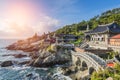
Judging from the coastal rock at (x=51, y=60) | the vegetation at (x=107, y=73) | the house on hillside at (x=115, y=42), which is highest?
the house on hillside at (x=115, y=42)

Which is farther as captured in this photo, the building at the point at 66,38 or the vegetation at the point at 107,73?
the building at the point at 66,38

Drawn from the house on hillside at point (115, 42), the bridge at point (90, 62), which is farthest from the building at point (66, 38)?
the bridge at point (90, 62)

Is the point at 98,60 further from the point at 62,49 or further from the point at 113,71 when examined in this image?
the point at 62,49

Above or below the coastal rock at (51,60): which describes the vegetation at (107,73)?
above

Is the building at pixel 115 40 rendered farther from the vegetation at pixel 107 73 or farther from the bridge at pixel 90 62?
the vegetation at pixel 107 73

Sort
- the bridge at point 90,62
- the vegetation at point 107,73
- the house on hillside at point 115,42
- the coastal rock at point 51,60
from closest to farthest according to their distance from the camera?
1. the vegetation at point 107,73
2. the bridge at point 90,62
3. the house on hillside at point 115,42
4. the coastal rock at point 51,60

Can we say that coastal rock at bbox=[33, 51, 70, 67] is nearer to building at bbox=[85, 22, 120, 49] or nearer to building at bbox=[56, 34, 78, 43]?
building at bbox=[85, 22, 120, 49]

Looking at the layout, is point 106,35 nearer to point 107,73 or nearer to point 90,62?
point 90,62

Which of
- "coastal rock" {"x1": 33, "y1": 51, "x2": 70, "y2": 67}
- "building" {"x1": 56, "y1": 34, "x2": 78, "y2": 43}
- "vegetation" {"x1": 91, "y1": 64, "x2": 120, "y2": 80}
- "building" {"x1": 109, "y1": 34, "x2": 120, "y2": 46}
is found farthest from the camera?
"building" {"x1": 56, "y1": 34, "x2": 78, "y2": 43}

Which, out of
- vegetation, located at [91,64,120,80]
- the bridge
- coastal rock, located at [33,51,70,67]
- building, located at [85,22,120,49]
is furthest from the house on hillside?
vegetation, located at [91,64,120,80]

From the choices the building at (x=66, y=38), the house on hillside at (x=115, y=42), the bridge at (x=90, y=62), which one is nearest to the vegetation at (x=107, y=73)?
the bridge at (x=90, y=62)

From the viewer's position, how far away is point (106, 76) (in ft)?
107

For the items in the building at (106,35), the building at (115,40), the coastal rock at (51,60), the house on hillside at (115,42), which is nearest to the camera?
the house on hillside at (115,42)

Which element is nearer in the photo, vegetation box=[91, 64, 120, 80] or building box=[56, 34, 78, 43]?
vegetation box=[91, 64, 120, 80]
